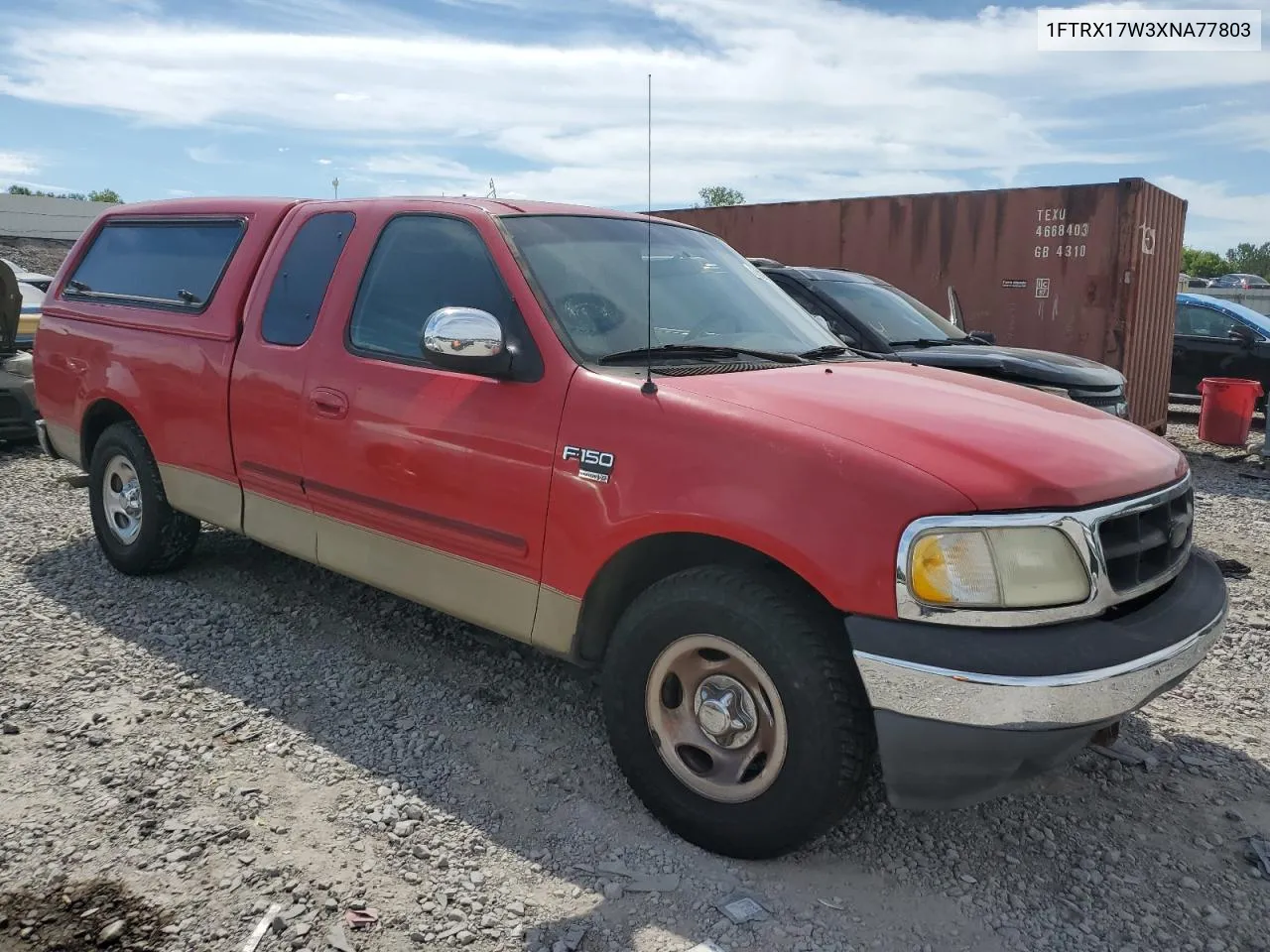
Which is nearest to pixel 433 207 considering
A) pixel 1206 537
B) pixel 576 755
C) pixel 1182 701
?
pixel 576 755

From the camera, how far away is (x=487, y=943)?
2.53 m

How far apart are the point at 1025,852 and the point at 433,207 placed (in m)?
2.94

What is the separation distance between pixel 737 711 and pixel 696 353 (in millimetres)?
1207

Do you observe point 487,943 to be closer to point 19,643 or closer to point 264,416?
point 264,416

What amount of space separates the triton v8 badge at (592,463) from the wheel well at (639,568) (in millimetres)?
225

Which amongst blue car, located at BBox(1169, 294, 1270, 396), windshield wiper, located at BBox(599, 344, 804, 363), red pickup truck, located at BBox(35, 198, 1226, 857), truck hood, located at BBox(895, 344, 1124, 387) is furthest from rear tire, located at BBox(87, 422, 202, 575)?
blue car, located at BBox(1169, 294, 1270, 396)

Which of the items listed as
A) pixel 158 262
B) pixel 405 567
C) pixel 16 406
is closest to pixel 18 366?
pixel 16 406

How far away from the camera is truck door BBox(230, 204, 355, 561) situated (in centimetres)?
396

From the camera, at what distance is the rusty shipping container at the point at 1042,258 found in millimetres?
9828

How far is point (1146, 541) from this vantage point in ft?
8.89

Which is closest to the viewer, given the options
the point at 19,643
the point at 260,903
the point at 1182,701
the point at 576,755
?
the point at 260,903

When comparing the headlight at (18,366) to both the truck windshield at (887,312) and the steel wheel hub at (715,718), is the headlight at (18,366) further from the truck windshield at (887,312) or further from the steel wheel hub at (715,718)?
the steel wheel hub at (715,718)

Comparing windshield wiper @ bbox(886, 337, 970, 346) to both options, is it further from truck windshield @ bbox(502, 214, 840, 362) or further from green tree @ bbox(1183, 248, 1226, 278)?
green tree @ bbox(1183, 248, 1226, 278)

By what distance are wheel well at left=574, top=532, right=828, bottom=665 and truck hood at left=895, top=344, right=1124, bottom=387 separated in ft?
13.5
